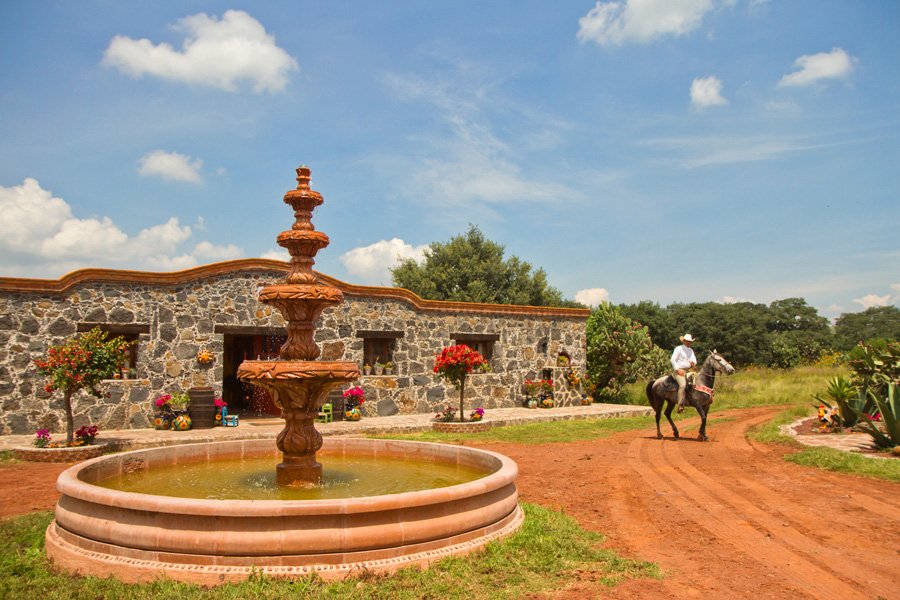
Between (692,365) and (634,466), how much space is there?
4204 mm

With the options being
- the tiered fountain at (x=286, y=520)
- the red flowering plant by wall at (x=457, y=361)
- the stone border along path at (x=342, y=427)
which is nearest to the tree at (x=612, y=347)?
the stone border along path at (x=342, y=427)

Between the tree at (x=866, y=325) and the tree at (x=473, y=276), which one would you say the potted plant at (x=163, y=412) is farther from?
the tree at (x=866, y=325)

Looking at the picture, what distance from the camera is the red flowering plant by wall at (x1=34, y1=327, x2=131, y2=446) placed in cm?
1023

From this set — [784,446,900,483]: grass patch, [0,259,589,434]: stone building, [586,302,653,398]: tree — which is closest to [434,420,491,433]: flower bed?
[0,259,589,434]: stone building

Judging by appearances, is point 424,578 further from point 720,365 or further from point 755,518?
point 720,365

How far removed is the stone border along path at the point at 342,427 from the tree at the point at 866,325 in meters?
39.7

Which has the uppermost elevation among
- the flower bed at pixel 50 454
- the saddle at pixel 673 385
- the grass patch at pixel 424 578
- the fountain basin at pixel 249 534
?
the saddle at pixel 673 385

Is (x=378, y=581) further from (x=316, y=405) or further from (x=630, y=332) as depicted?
(x=630, y=332)

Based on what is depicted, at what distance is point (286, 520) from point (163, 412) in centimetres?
1104

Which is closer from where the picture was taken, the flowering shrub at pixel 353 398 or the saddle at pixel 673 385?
the saddle at pixel 673 385

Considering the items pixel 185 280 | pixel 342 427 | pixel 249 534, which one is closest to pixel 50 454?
pixel 185 280

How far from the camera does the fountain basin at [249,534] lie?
4.17m

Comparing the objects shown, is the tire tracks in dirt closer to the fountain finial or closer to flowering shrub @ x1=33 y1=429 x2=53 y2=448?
the fountain finial

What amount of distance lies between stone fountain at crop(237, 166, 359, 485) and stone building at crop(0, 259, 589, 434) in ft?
29.3
